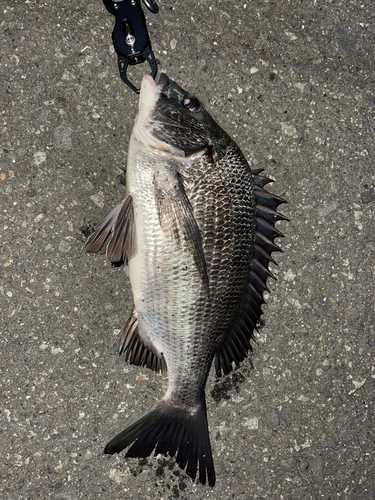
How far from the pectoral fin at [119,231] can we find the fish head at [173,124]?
335 millimetres

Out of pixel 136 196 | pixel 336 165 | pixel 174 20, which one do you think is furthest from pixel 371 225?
pixel 174 20

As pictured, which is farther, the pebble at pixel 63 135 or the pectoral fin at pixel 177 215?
the pebble at pixel 63 135

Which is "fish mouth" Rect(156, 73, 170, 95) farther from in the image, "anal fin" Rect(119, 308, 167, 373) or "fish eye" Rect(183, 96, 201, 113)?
"anal fin" Rect(119, 308, 167, 373)

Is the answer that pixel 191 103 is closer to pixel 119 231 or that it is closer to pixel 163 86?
pixel 163 86

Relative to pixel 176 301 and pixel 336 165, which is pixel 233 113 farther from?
pixel 176 301

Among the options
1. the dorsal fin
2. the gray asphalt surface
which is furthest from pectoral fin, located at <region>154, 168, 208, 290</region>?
the gray asphalt surface

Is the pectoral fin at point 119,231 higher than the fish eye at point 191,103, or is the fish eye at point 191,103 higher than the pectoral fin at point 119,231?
the fish eye at point 191,103

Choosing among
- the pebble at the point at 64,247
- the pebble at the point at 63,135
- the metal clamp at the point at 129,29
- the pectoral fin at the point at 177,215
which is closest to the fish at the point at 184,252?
the pectoral fin at the point at 177,215

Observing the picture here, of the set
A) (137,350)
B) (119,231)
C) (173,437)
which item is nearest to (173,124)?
(119,231)

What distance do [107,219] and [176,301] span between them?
0.56 meters

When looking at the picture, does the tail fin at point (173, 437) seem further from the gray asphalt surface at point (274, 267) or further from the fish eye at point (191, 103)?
the fish eye at point (191, 103)

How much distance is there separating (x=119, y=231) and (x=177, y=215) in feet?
1.07

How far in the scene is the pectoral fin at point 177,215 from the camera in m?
1.92

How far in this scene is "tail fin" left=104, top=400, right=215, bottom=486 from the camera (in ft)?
7.02
